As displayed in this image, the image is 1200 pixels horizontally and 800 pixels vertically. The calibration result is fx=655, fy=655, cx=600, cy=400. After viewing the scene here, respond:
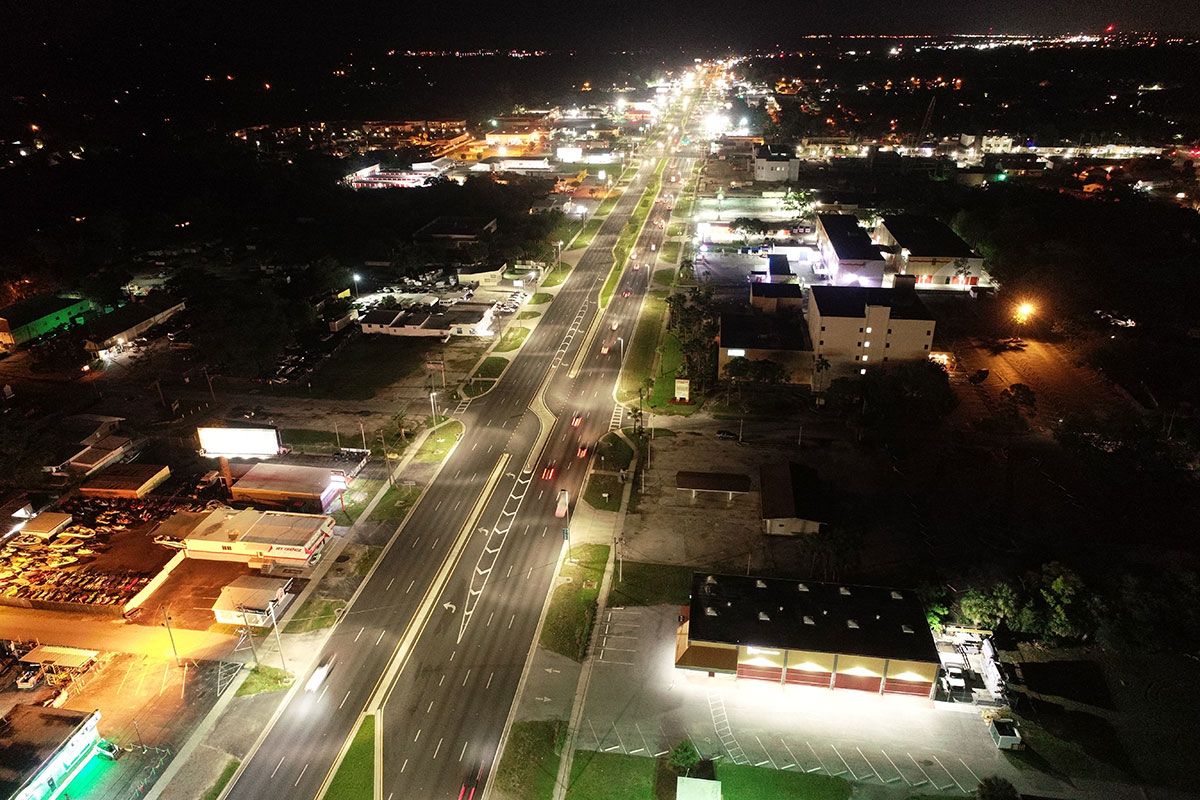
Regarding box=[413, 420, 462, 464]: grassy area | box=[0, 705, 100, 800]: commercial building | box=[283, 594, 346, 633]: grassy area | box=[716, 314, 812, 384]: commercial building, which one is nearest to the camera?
box=[0, 705, 100, 800]: commercial building

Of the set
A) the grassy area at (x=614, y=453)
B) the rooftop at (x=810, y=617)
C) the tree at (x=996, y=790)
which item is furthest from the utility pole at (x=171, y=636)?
the tree at (x=996, y=790)

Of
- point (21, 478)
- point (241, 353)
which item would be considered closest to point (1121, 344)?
point (241, 353)

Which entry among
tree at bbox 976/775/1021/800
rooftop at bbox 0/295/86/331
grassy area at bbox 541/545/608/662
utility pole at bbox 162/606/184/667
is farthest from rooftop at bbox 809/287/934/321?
rooftop at bbox 0/295/86/331

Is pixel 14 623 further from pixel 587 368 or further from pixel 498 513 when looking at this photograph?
pixel 587 368

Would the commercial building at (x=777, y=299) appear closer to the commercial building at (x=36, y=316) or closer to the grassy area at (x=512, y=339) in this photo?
the grassy area at (x=512, y=339)

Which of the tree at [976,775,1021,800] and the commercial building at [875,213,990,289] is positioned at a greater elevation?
the commercial building at [875,213,990,289]

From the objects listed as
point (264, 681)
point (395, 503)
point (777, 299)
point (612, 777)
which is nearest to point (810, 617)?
point (612, 777)

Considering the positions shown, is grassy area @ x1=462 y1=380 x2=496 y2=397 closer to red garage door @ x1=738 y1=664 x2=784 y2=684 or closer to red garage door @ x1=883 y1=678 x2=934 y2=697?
red garage door @ x1=738 y1=664 x2=784 y2=684

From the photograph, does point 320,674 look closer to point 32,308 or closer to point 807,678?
point 807,678
